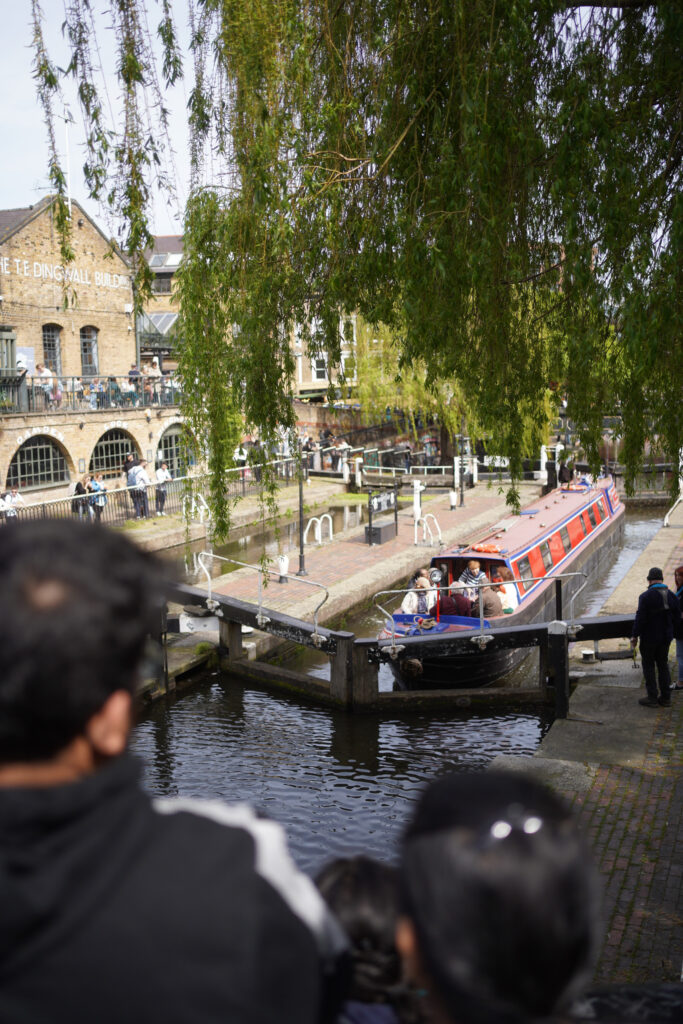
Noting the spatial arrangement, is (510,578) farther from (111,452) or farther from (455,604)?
(111,452)

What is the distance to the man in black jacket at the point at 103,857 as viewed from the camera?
1.17 metres

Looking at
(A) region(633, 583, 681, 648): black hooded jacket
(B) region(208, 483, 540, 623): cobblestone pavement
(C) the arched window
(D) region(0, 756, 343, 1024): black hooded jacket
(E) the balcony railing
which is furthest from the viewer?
(C) the arched window

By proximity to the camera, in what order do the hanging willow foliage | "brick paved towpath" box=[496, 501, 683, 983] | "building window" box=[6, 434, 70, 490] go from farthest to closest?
"building window" box=[6, 434, 70, 490]
the hanging willow foliage
"brick paved towpath" box=[496, 501, 683, 983]

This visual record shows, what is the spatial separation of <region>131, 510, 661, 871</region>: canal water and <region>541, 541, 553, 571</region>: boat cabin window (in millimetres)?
5462

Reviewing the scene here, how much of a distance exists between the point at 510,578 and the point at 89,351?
26.3m

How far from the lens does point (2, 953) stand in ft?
3.91

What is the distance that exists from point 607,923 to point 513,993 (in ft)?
19.8

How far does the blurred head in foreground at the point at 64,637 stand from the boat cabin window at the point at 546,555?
57.3 ft

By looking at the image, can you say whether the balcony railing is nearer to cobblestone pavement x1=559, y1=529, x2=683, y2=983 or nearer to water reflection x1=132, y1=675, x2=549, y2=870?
water reflection x1=132, y1=675, x2=549, y2=870

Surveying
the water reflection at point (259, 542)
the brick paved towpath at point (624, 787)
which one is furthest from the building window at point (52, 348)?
the brick paved towpath at point (624, 787)

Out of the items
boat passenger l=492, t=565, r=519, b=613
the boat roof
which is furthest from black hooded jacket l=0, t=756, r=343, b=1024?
boat passenger l=492, t=565, r=519, b=613

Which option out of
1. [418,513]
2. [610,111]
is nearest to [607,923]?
[610,111]

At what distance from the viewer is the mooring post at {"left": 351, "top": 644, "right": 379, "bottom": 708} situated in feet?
44.6

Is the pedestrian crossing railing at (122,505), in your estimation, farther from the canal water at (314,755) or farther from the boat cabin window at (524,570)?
the canal water at (314,755)
